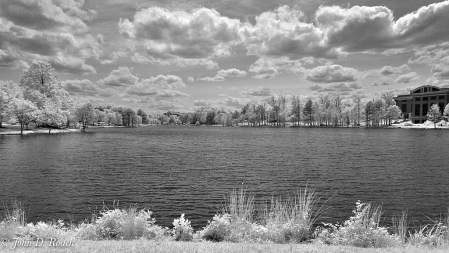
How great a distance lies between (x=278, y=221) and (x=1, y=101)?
342 ft

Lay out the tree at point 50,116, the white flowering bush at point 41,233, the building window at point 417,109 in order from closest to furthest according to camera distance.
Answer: the white flowering bush at point 41,233
the tree at point 50,116
the building window at point 417,109

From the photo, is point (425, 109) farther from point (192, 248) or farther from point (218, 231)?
point (192, 248)

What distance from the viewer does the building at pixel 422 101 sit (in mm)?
162250

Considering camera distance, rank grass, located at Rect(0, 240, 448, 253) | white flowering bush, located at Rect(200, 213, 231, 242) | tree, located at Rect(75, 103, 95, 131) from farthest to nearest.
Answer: tree, located at Rect(75, 103, 95, 131) → white flowering bush, located at Rect(200, 213, 231, 242) → grass, located at Rect(0, 240, 448, 253)

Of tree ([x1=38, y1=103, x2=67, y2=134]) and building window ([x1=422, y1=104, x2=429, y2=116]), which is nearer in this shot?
tree ([x1=38, y1=103, x2=67, y2=134])

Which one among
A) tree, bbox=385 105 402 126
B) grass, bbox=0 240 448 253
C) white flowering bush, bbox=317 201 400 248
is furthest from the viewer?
tree, bbox=385 105 402 126

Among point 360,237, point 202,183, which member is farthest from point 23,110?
point 360,237

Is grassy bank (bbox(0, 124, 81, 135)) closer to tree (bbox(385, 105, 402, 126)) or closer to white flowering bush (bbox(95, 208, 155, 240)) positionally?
white flowering bush (bbox(95, 208, 155, 240))

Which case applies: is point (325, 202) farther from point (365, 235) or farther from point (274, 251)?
point (274, 251)

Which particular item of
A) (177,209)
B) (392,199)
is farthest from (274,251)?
(392,199)

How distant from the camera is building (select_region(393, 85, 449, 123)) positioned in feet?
532

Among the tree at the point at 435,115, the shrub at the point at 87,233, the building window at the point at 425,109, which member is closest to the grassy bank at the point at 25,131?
the shrub at the point at 87,233

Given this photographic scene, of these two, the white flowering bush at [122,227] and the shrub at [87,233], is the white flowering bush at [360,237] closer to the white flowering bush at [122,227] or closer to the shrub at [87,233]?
the white flowering bush at [122,227]

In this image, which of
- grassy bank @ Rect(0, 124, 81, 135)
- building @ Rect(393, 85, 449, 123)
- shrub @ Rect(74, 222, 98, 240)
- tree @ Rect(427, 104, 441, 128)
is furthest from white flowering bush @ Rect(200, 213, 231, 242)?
building @ Rect(393, 85, 449, 123)
